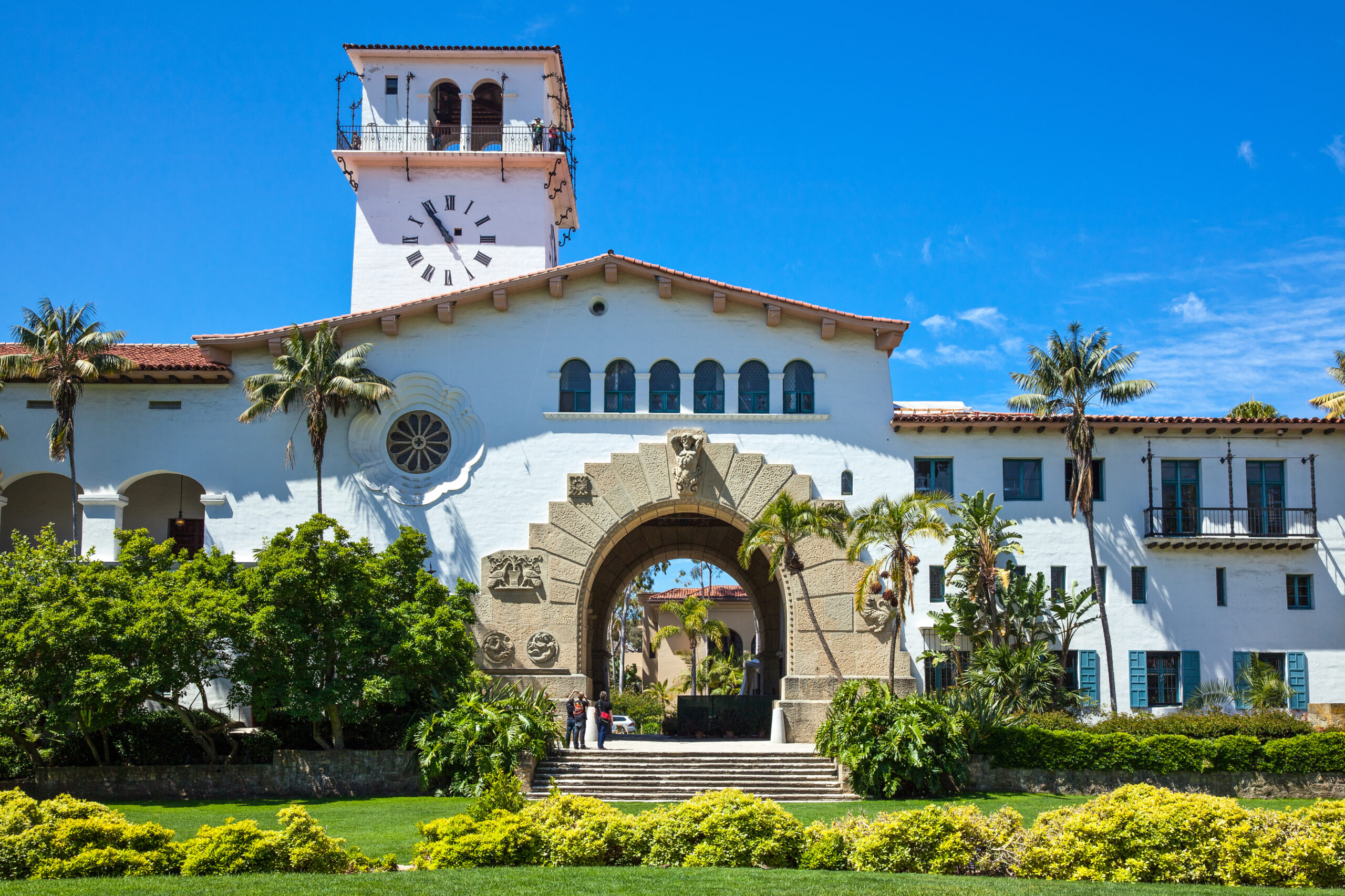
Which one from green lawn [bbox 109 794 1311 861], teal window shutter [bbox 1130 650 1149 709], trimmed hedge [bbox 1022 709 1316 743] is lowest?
green lawn [bbox 109 794 1311 861]

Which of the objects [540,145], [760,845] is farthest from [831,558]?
[540,145]

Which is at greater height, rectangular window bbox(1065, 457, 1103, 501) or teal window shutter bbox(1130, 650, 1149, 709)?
rectangular window bbox(1065, 457, 1103, 501)

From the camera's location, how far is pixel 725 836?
1764 centimetres

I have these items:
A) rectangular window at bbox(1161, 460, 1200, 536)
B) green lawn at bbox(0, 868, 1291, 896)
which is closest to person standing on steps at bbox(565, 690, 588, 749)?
green lawn at bbox(0, 868, 1291, 896)

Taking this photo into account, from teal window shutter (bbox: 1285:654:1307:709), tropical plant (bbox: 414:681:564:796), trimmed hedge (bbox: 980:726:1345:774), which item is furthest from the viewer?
teal window shutter (bbox: 1285:654:1307:709)

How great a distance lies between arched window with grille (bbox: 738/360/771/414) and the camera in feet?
110

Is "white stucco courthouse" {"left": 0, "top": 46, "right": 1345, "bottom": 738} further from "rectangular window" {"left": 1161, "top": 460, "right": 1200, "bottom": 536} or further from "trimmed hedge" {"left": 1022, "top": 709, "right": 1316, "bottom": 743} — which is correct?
"trimmed hedge" {"left": 1022, "top": 709, "right": 1316, "bottom": 743}

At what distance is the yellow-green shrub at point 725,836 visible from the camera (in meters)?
17.4

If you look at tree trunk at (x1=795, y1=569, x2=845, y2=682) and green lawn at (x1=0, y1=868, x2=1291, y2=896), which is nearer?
green lawn at (x1=0, y1=868, x2=1291, y2=896)

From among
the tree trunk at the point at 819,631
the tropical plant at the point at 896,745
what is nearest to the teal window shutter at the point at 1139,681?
the tropical plant at the point at 896,745

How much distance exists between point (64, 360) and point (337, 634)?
11317 millimetres

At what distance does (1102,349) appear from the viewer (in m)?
33.7

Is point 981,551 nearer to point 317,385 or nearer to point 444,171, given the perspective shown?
point 317,385

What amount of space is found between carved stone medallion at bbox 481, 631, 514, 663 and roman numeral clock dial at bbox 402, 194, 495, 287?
15.9 meters
